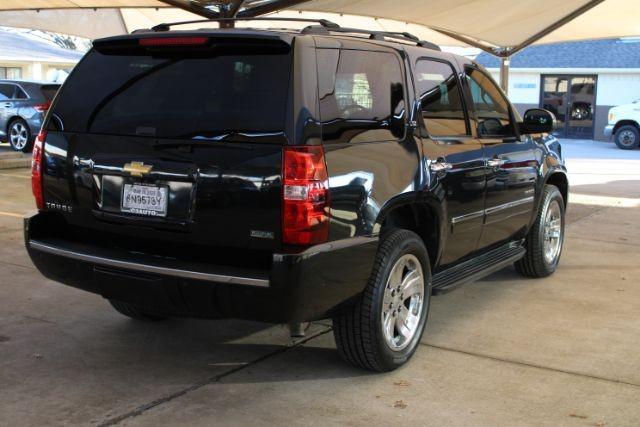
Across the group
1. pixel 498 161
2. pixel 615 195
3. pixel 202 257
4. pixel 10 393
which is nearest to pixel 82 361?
pixel 10 393

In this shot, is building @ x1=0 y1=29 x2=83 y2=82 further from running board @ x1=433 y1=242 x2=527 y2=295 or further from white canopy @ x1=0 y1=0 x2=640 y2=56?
running board @ x1=433 y1=242 x2=527 y2=295

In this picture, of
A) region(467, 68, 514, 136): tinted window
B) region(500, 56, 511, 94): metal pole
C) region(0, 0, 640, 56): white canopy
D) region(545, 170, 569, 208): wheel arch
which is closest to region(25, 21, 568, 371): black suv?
region(467, 68, 514, 136): tinted window

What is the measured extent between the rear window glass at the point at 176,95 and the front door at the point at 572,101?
2654 cm

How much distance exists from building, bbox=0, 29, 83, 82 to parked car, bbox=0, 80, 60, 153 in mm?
19029

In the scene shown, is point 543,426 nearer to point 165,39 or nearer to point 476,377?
point 476,377

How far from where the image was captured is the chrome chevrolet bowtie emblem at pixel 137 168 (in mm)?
3949

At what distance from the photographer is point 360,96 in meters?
4.29

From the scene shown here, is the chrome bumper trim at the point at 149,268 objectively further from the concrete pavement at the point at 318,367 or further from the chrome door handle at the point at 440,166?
the chrome door handle at the point at 440,166

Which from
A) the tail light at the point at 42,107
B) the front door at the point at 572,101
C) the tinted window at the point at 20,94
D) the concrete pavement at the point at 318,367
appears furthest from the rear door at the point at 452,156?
the front door at the point at 572,101

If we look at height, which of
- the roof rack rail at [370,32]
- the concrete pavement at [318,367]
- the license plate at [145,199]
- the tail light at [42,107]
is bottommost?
the concrete pavement at [318,367]

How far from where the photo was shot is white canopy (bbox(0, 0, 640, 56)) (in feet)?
41.1

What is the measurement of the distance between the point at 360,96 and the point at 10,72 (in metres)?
39.6

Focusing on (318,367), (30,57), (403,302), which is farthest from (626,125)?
(30,57)

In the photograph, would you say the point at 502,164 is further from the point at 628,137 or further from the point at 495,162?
the point at 628,137
